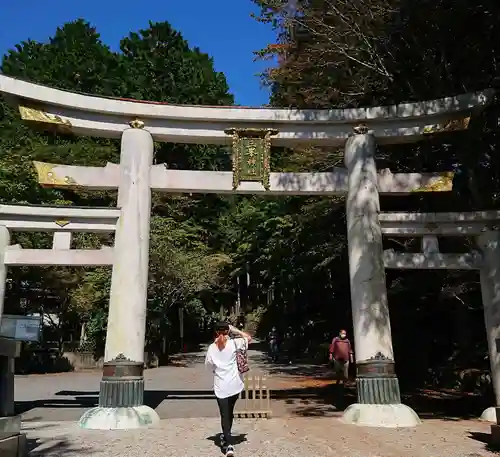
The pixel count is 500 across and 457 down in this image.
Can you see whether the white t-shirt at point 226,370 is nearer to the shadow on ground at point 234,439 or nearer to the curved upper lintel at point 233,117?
the shadow on ground at point 234,439

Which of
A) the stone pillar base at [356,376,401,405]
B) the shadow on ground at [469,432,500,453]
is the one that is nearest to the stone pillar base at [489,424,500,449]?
the shadow on ground at [469,432,500,453]

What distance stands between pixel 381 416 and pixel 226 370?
10.8 ft

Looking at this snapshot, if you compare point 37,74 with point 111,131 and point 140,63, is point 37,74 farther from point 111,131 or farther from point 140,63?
point 111,131

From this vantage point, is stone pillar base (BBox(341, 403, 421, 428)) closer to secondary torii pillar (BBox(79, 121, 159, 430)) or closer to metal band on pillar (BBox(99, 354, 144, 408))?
secondary torii pillar (BBox(79, 121, 159, 430))

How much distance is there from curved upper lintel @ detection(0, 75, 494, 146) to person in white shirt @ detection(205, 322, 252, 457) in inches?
176

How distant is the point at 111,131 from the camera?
8648mm

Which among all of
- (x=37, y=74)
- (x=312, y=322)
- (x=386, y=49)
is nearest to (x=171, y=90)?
(x=37, y=74)

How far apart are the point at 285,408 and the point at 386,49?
26.9ft

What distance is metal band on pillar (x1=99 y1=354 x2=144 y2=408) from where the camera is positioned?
7.32m

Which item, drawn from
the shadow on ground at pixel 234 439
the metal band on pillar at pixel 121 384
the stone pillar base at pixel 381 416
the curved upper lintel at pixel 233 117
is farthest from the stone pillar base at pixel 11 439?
the curved upper lintel at pixel 233 117

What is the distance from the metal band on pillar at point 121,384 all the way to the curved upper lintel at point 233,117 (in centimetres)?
404

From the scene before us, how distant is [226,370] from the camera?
5.44 metres

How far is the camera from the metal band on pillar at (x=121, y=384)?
7.32 m

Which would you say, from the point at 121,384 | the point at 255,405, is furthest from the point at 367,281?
the point at 121,384
